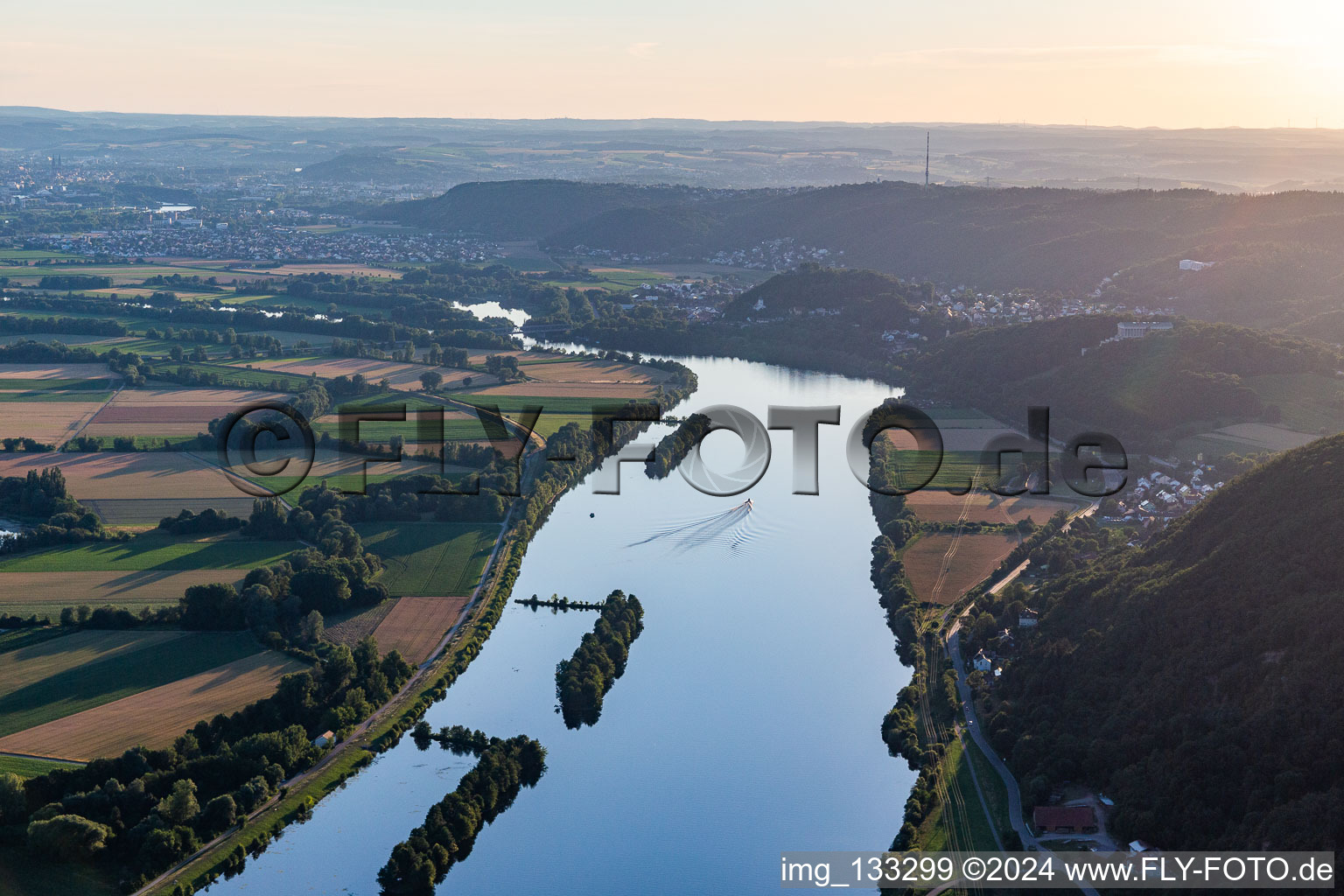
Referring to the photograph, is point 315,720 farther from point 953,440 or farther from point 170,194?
point 170,194

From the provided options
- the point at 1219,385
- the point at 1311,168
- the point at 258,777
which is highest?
the point at 1311,168

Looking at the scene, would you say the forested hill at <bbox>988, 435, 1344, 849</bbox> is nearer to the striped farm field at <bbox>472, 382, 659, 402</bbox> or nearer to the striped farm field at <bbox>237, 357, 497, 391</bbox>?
the striped farm field at <bbox>472, 382, 659, 402</bbox>

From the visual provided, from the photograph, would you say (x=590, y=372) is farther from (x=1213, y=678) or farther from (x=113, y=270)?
(x=113, y=270)

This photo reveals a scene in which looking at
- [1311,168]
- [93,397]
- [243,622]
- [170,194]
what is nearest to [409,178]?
[170,194]

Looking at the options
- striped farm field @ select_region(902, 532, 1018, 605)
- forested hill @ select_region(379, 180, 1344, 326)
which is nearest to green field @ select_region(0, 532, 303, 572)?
striped farm field @ select_region(902, 532, 1018, 605)

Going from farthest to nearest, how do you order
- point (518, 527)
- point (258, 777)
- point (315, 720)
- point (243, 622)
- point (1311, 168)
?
point (1311, 168) → point (518, 527) → point (243, 622) → point (315, 720) → point (258, 777)

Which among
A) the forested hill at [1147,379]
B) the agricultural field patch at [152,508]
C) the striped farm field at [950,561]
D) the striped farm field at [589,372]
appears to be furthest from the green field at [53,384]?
the striped farm field at [950,561]

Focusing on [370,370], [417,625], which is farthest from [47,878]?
[370,370]

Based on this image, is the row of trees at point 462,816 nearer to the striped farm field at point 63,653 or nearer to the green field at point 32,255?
the striped farm field at point 63,653
